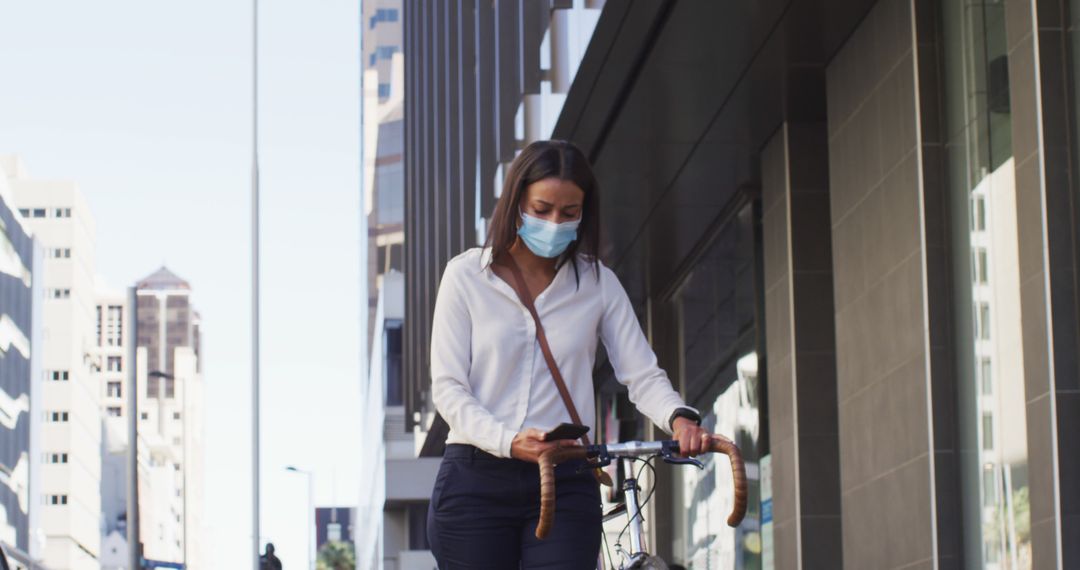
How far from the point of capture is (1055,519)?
8.69 meters

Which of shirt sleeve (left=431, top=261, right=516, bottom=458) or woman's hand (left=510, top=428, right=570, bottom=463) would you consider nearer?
woman's hand (left=510, top=428, right=570, bottom=463)

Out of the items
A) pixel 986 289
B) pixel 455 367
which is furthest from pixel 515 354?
pixel 986 289

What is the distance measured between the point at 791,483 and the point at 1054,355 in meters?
5.72

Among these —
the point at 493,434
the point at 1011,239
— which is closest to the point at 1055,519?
the point at 1011,239

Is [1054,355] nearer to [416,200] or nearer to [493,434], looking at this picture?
[493,434]

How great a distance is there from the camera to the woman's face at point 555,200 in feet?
14.1

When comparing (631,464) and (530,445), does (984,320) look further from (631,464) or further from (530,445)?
(530,445)

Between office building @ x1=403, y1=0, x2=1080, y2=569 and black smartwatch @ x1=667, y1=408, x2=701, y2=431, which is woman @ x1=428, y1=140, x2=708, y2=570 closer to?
black smartwatch @ x1=667, y1=408, x2=701, y2=431

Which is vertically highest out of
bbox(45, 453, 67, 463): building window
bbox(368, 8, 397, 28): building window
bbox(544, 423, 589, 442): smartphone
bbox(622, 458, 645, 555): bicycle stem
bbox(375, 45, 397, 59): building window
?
bbox(368, 8, 397, 28): building window

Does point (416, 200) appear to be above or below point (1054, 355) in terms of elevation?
above

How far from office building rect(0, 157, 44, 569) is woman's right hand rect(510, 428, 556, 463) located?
106 metres

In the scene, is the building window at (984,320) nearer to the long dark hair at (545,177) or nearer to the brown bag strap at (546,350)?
the long dark hair at (545,177)

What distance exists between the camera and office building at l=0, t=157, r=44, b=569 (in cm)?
10931

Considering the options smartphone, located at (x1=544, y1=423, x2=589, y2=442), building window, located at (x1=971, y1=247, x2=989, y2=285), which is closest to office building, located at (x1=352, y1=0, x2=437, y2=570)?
building window, located at (x1=971, y1=247, x2=989, y2=285)
